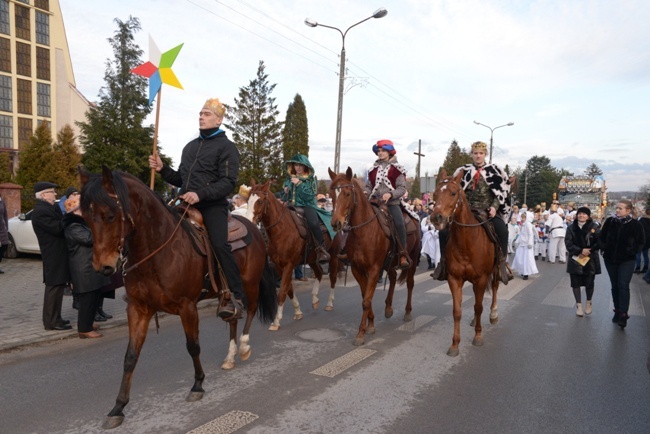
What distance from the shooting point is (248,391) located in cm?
471

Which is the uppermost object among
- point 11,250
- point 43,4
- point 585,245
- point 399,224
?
point 43,4

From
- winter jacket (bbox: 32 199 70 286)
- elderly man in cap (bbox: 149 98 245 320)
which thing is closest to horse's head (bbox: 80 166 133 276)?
elderly man in cap (bbox: 149 98 245 320)

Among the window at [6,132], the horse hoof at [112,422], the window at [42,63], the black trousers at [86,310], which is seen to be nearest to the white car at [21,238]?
the black trousers at [86,310]

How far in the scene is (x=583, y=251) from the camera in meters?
8.31

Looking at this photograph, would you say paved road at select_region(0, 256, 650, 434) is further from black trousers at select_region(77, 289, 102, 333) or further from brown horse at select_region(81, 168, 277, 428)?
brown horse at select_region(81, 168, 277, 428)

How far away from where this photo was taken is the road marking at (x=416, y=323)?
744cm

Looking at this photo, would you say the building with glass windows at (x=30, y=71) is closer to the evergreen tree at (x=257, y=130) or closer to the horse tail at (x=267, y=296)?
the evergreen tree at (x=257, y=130)

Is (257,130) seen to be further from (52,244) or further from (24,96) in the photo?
(52,244)

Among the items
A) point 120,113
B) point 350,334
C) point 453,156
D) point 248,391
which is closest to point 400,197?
point 350,334

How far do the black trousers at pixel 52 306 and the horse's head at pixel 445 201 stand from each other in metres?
5.47

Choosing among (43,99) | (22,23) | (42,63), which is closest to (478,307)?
(43,99)

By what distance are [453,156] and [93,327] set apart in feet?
205

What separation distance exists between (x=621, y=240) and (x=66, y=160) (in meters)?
33.1

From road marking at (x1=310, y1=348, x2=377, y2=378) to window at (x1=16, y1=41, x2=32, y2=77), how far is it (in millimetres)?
58608
